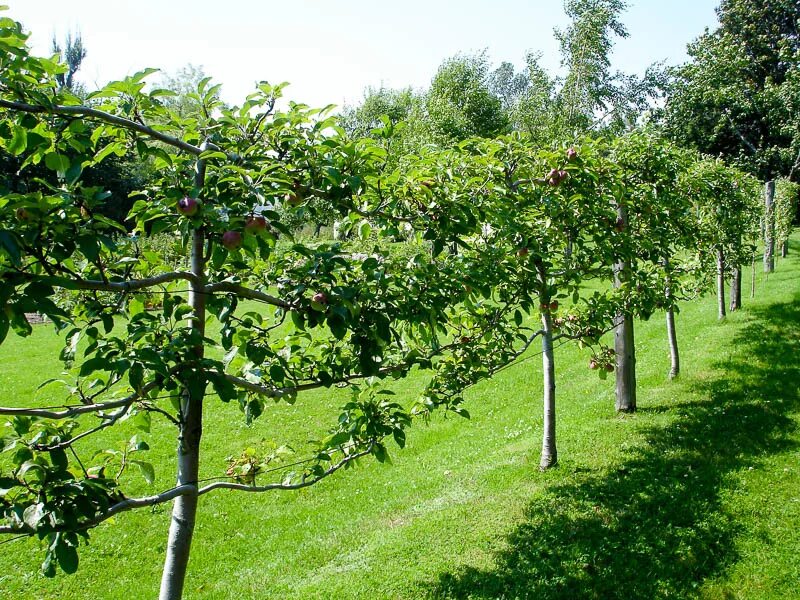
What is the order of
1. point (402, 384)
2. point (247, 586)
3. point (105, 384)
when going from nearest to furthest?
1. point (105, 384)
2. point (247, 586)
3. point (402, 384)

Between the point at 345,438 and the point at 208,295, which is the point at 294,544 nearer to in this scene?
the point at 345,438

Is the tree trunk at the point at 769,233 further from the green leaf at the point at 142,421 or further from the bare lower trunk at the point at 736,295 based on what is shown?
the green leaf at the point at 142,421

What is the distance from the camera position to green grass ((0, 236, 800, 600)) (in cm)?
443

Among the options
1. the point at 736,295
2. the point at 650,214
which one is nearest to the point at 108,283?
the point at 650,214

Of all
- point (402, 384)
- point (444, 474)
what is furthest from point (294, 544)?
point (402, 384)

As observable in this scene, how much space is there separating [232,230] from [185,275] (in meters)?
0.48

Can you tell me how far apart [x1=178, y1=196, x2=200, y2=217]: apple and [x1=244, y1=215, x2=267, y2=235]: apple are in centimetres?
19

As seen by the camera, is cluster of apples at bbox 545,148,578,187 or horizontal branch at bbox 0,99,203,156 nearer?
horizontal branch at bbox 0,99,203,156

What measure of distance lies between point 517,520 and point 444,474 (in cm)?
180

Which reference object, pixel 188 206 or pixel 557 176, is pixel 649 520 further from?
pixel 188 206

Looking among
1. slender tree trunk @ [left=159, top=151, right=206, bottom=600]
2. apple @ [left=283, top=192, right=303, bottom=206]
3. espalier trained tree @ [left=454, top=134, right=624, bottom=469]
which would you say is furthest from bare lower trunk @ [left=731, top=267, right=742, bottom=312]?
slender tree trunk @ [left=159, top=151, right=206, bottom=600]

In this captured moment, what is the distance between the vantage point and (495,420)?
886 centimetres

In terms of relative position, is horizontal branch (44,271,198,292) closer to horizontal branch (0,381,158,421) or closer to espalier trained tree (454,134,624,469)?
horizontal branch (0,381,158,421)

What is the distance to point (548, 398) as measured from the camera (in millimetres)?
5953
